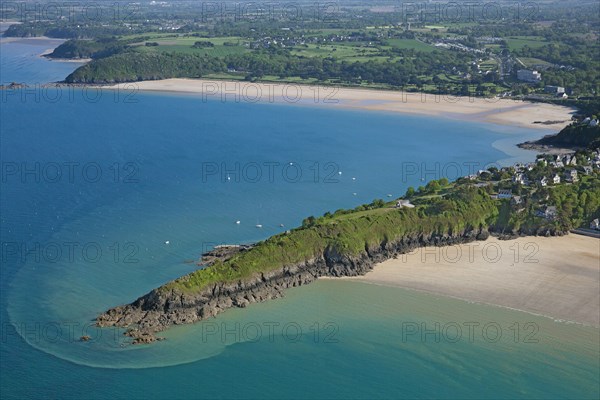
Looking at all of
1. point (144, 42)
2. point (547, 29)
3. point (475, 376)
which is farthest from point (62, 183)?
point (547, 29)

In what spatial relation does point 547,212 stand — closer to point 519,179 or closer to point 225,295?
point 519,179

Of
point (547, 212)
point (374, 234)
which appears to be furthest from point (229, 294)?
point (547, 212)

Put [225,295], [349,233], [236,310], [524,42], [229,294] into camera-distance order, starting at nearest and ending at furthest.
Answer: [236,310] < [225,295] < [229,294] < [349,233] < [524,42]

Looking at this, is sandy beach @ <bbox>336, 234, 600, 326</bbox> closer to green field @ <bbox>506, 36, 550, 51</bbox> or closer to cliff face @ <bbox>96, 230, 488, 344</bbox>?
cliff face @ <bbox>96, 230, 488, 344</bbox>

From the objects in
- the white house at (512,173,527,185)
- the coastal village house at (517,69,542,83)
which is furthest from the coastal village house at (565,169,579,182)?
the coastal village house at (517,69,542,83)

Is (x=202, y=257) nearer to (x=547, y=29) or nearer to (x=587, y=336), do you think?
(x=587, y=336)

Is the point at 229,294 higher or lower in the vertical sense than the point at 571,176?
lower
